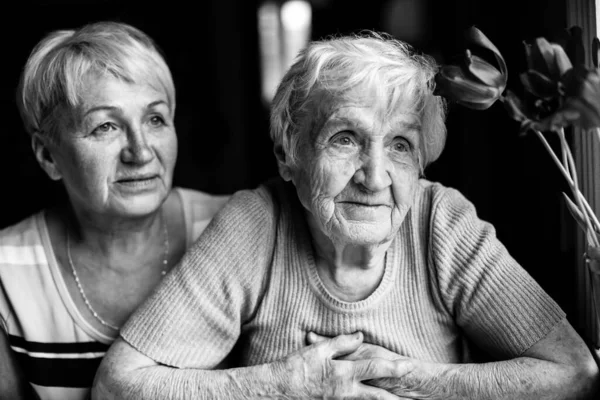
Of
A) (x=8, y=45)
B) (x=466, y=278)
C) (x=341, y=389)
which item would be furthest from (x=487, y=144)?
(x=8, y=45)

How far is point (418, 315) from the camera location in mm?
1715

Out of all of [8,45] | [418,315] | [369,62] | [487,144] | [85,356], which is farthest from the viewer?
[8,45]

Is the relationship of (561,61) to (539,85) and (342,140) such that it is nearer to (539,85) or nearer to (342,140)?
(539,85)

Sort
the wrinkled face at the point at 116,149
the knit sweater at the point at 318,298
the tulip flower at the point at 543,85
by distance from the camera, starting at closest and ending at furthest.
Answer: the tulip flower at the point at 543,85
the knit sweater at the point at 318,298
the wrinkled face at the point at 116,149

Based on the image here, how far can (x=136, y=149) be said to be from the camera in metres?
1.94

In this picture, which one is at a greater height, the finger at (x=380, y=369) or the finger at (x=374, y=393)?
the finger at (x=380, y=369)

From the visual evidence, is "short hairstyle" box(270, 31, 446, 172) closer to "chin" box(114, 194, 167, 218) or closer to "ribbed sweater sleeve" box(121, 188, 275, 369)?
"ribbed sweater sleeve" box(121, 188, 275, 369)

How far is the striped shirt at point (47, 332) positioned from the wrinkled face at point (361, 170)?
80 cm

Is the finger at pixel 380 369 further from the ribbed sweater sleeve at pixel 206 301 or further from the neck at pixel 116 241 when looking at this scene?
the neck at pixel 116 241

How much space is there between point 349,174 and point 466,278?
0.37 meters

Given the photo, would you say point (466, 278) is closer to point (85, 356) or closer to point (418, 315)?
point (418, 315)

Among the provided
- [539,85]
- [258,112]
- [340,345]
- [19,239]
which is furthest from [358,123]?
[258,112]

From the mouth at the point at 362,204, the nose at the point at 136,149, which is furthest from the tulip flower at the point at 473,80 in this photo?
the nose at the point at 136,149

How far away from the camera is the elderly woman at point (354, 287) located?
159 centimetres
